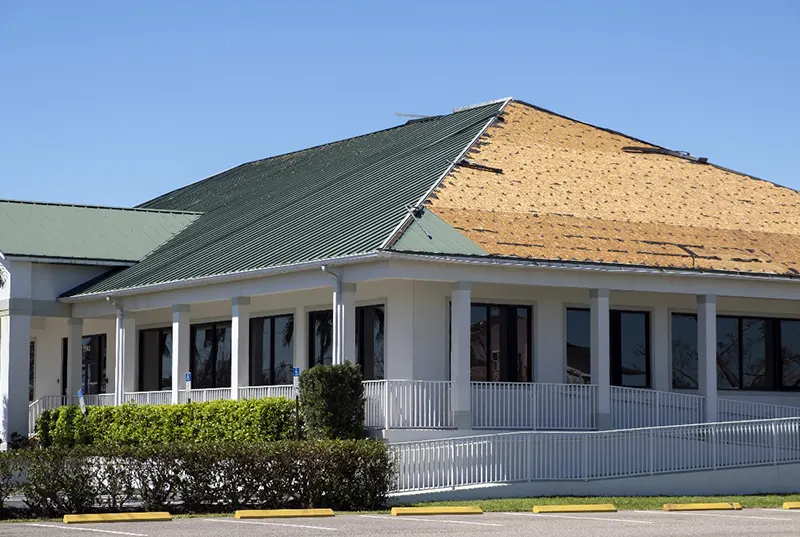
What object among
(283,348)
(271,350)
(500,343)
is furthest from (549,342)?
(271,350)

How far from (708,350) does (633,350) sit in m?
2.22

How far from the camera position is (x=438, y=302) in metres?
29.7

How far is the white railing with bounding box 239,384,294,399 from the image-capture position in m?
30.2

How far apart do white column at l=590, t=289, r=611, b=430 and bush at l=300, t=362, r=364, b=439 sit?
5362mm

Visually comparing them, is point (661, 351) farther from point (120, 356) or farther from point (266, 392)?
point (120, 356)

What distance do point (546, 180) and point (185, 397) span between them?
9814 millimetres

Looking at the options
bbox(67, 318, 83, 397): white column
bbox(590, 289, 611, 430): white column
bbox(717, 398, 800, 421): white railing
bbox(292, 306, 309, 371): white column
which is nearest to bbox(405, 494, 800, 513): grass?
bbox(590, 289, 611, 430): white column

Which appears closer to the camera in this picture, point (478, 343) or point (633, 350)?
point (478, 343)

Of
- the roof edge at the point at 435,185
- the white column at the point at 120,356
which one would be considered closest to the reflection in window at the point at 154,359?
the white column at the point at 120,356

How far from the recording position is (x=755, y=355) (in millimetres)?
34344

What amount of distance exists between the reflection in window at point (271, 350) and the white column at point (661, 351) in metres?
8.24

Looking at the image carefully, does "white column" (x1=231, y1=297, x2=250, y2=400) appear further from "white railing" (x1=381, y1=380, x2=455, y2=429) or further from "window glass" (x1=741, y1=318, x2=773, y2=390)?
"window glass" (x1=741, y1=318, x2=773, y2=390)

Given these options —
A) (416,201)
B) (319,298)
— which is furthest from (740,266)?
(319,298)

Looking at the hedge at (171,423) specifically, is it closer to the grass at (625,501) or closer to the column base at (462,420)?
the column base at (462,420)
